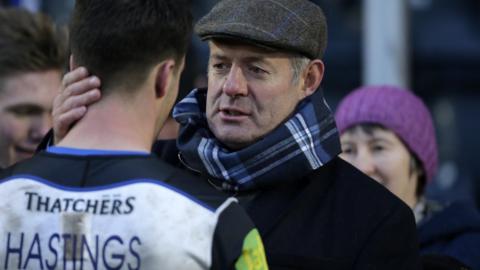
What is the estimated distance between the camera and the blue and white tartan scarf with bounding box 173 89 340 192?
3.30m

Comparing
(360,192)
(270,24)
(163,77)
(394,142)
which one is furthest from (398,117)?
(163,77)

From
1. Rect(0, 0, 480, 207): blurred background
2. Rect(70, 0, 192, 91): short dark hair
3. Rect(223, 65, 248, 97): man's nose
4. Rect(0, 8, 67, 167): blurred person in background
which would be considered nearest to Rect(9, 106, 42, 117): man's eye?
Rect(0, 8, 67, 167): blurred person in background

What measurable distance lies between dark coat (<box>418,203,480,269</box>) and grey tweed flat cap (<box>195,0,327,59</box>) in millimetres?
1101

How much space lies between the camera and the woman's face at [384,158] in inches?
Answer: 176

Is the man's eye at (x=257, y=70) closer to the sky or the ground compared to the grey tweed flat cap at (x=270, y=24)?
closer to the ground

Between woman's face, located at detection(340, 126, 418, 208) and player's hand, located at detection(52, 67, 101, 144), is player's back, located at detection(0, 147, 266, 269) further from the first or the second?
woman's face, located at detection(340, 126, 418, 208)

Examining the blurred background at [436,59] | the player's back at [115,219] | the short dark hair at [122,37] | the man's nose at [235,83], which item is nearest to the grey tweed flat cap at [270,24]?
the man's nose at [235,83]

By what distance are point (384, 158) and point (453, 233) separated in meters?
0.44

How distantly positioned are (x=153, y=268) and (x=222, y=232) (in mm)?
179

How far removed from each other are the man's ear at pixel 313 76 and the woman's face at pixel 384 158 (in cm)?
101

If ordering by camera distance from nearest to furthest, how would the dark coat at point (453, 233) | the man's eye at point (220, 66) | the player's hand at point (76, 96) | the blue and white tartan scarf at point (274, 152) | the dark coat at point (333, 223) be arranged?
the player's hand at point (76, 96) → the dark coat at point (333, 223) → the blue and white tartan scarf at point (274, 152) → the man's eye at point (220, 66) → the dark coat at point (453, 233)

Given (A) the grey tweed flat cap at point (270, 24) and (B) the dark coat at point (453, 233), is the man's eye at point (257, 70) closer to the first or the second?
(A) the grey tweed flat cap at point (270, 24)

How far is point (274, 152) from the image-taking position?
329cm

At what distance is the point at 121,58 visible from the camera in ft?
8.27
